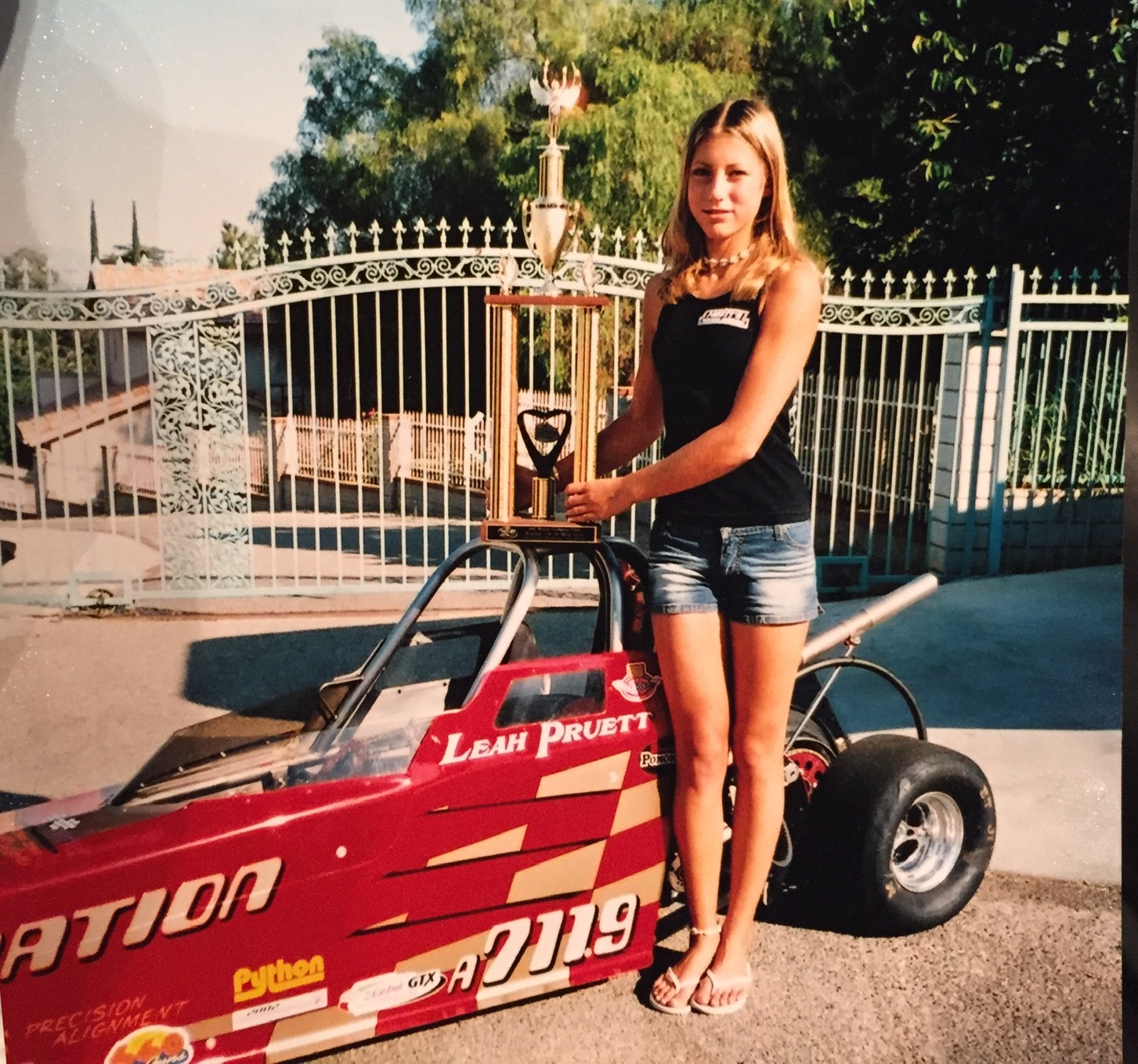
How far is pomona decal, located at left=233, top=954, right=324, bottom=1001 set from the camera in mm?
1799

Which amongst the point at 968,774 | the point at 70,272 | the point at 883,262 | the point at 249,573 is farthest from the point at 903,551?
the point at 70,272

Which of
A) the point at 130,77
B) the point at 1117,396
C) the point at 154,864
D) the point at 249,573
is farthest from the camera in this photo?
the point at 1117,396

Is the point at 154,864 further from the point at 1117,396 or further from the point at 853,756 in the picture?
the point at 1117,396

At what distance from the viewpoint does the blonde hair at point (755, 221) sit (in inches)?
76.8

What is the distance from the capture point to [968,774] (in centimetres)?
247

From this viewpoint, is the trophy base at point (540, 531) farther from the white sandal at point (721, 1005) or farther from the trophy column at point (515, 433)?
the white sandal at point (721, 1005)

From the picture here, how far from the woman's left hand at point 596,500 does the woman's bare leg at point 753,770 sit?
0.34 meters

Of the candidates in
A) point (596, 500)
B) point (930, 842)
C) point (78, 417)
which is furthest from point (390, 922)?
point (78, 417)

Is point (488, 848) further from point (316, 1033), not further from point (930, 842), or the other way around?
point (930, 842)

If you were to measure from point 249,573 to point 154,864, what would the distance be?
4.28 meters

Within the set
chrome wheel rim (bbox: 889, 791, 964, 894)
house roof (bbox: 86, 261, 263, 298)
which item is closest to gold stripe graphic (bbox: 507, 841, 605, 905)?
chrome wheel rim (bbox: 889, 791, 964, 894)

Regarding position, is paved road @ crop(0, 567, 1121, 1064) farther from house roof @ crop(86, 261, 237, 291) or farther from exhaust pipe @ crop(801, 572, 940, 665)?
house roof @ crop(86, 261, 237, 291)

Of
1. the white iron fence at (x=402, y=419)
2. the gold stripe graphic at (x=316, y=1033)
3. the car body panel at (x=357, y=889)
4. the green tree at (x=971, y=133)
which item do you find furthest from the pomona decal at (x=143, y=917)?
the white iron fence at (x=402, y=419)

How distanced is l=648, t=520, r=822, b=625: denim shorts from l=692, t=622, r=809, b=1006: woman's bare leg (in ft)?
0.13
